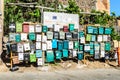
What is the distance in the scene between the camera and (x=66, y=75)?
1314 centimetres

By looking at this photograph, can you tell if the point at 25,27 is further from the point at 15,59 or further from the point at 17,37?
the point at 15,59

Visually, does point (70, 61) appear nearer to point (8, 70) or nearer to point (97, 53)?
point (97, 53)

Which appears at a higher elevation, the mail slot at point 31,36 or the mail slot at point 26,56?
the mail slot at point 31,36

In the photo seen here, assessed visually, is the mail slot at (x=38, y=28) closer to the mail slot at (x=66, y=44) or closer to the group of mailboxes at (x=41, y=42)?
the group of mailboxes at (x=41, y=42)

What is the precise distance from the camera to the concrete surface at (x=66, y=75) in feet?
40.5

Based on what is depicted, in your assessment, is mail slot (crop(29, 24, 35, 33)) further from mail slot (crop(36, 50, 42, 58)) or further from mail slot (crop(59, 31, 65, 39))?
mail slot (crop(59, 31, 65, 39))

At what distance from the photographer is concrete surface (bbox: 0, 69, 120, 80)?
12344mm

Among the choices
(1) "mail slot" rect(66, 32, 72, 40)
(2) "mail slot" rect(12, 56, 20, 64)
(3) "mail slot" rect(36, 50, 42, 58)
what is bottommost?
(2) "mail slot" rect(12, 56, 20, 64)

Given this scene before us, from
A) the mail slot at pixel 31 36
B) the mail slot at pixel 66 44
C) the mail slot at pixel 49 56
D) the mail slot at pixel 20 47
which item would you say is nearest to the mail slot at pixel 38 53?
the mail slot at pixel 49 56

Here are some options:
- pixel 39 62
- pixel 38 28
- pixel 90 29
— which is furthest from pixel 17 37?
pixel 90 29

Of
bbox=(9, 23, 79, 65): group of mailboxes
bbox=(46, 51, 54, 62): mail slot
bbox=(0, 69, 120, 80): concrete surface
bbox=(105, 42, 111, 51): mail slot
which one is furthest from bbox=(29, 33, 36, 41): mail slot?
bbox=(105, 42, 111, 51): mail slot

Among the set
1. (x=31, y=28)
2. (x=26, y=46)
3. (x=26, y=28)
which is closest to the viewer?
(x=26, y=46)

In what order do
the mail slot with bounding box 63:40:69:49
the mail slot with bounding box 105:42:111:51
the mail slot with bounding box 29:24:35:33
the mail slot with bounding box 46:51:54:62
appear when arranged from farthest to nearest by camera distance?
the mail slot with bounding box 105:42:111:51 → the mail slot with bounding box 63:40:69:49 → the mail slot with bounding box 46:51:54:62 → the mail slot with bounding box 29:24:35:33

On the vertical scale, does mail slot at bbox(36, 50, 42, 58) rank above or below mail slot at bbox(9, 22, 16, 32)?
below
